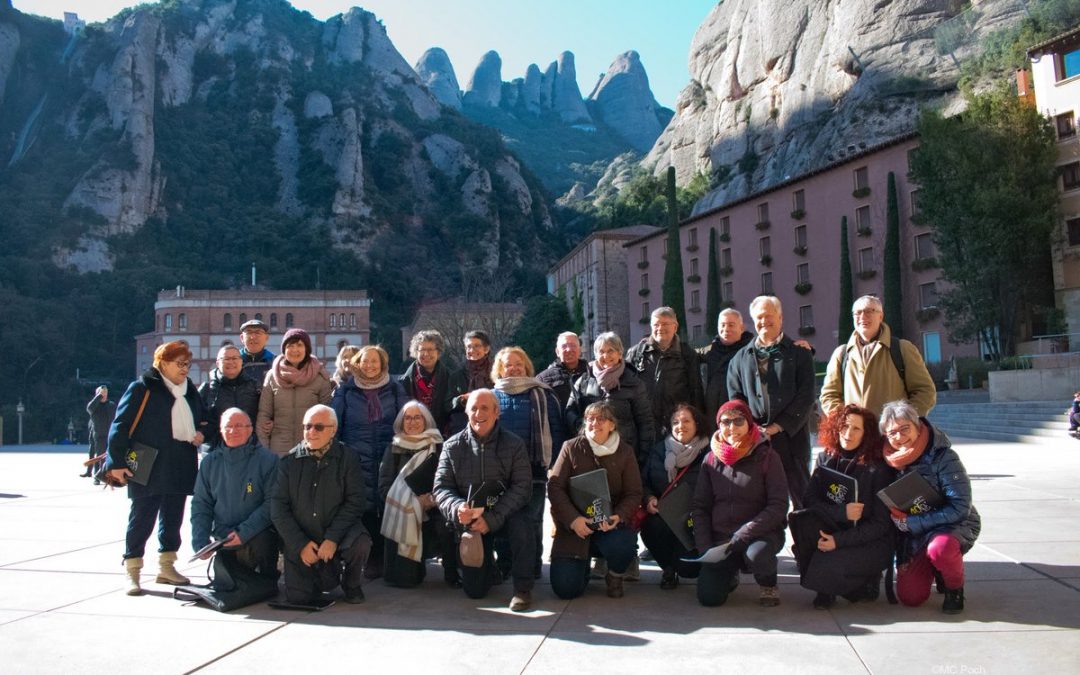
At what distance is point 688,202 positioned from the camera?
62.4m

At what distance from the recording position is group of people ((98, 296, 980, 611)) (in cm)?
468

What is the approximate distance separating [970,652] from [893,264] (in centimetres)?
3134

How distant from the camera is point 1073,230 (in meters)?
27.6

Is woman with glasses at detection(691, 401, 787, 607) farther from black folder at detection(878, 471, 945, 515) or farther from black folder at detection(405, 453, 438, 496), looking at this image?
black folder at detection(405, 453, 438, 496)

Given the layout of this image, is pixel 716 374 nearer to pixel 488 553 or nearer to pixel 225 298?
pixel 488 553

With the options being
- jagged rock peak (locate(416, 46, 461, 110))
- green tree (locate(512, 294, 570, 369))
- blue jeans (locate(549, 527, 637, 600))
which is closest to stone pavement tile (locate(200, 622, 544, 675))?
blue jeans (locate(549, 527, 637, 600))

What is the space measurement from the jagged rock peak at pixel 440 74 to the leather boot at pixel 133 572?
6357 inches

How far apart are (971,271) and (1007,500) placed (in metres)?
22.2

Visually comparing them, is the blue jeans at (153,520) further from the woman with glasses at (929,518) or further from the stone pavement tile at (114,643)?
the woman with glasses at (929,518)

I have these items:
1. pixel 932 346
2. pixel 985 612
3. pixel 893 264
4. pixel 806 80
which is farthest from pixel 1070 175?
pixel 806 80

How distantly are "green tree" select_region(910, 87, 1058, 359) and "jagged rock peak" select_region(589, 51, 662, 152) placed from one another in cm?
12910

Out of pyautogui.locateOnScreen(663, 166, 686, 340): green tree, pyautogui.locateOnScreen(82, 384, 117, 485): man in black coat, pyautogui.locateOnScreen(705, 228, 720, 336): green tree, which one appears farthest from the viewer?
pyautogui.locateOnScreen(663, 166, 686, 340): green tree

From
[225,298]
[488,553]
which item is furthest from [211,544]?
[225,298]

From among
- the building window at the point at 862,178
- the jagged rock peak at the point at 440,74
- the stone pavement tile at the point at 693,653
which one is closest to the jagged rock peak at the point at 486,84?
the jagged rock peak at the point at 440,74
